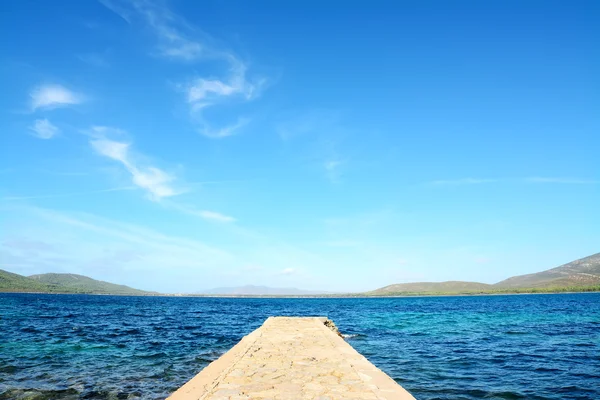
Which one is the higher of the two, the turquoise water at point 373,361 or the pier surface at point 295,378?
the pier surface at point 295,378

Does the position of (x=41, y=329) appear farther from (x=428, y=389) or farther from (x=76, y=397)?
(x=428, y=389)

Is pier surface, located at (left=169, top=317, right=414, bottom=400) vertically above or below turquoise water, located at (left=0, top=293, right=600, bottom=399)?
above

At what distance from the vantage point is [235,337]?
26.9m

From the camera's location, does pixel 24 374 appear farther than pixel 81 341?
No

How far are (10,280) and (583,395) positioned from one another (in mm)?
244008

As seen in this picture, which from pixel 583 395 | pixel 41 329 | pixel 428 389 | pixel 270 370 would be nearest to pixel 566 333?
pixel 583 395

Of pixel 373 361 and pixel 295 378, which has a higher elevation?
pixel 295 378

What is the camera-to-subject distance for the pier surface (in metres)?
7.53

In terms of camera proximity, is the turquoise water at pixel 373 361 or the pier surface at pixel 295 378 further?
the turquoise water at pixel 373 361

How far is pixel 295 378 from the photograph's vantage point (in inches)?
347

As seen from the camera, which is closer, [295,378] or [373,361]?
[295,378]

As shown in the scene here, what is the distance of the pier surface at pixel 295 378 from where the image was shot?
7.53m

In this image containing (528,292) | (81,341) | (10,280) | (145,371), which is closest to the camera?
(145,371)

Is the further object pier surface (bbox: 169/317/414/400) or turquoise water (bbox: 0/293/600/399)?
turquoise water (bbox: 0/293/600/399)
